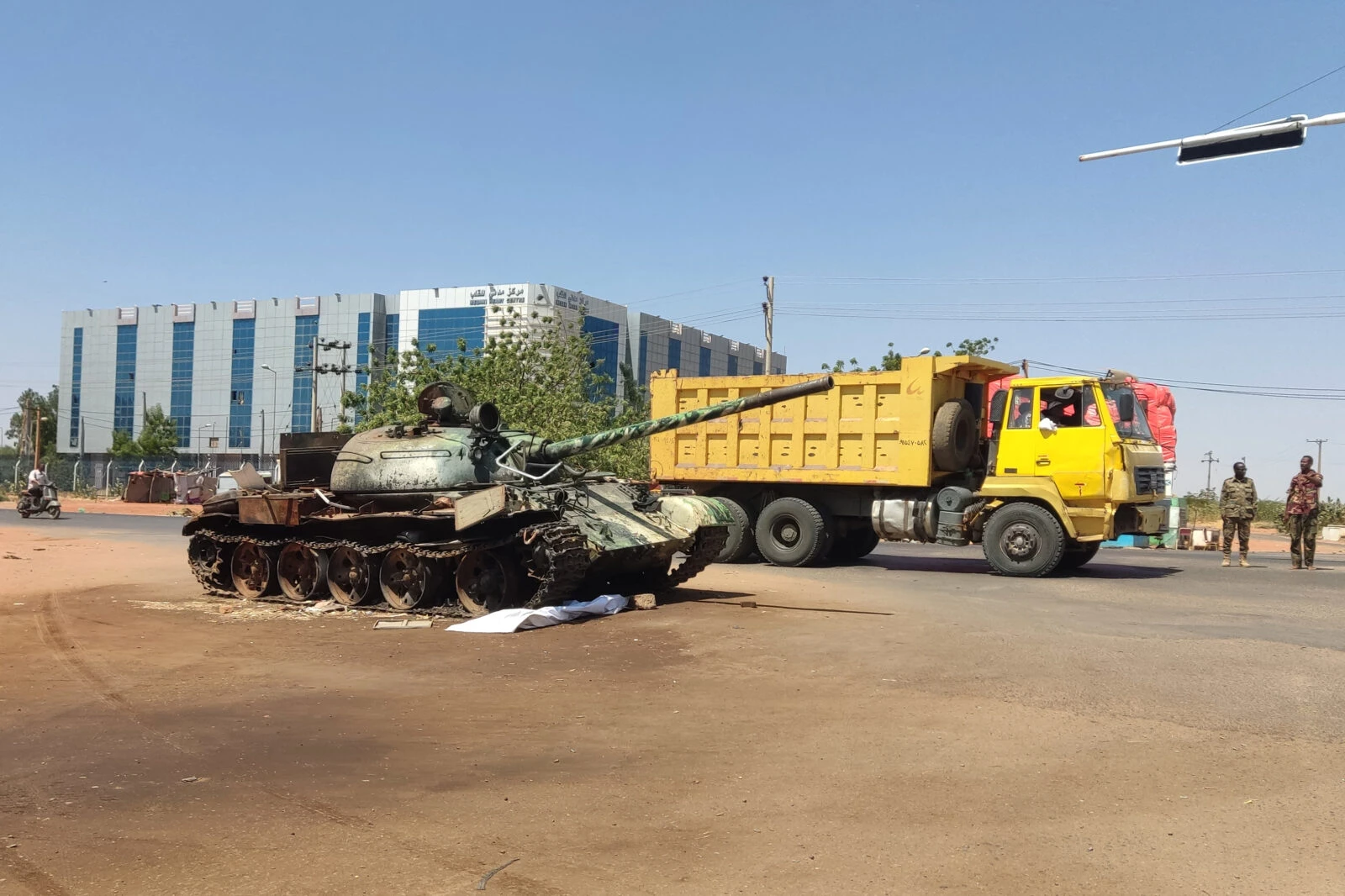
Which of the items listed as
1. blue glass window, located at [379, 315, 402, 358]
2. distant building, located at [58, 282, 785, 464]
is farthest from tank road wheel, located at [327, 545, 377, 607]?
blue glass window, located at [379, 315, 402, 358]

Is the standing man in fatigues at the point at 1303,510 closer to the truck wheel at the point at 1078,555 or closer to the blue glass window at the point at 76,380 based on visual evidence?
the truck wheel at the point at 1078,555

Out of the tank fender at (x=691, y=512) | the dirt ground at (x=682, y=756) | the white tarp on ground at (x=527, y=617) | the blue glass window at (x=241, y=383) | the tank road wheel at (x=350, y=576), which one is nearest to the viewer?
the dirt ground at (x=682, y=756)

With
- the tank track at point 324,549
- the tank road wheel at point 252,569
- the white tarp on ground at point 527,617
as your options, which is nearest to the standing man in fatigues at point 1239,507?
the white tarp on ground at point 527,617

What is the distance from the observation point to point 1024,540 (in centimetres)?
1559

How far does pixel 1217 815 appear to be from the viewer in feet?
15.8

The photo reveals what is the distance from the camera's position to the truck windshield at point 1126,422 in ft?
50.3

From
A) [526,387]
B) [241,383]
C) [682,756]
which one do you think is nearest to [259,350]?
[241,383]

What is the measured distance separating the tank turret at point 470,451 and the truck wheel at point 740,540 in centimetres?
506

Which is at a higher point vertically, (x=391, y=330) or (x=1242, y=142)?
(x=391, y=330)

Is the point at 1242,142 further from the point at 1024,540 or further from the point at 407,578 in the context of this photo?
the point at 407,578

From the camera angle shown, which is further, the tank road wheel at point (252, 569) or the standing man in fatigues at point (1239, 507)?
the standing man in fatigues at point (1239, 507)

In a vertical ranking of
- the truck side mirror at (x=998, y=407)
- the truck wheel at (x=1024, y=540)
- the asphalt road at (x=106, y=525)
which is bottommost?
the asphalt road at (x=106, y=525)

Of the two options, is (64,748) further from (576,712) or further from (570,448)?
(570,448)

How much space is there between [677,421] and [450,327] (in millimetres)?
65824
